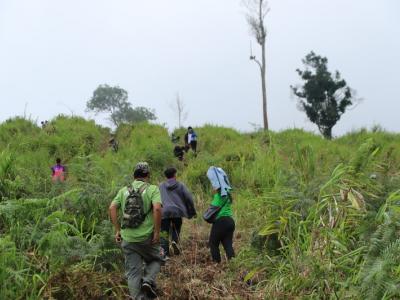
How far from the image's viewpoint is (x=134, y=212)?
5199mm

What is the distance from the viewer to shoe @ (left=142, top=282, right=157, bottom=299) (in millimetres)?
5105

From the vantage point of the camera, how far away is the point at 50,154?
14438mm

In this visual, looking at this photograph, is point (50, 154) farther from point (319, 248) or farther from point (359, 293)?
point (359, 293)

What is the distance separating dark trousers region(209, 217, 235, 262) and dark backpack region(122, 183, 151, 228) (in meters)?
1.51

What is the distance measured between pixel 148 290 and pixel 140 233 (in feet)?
2.02

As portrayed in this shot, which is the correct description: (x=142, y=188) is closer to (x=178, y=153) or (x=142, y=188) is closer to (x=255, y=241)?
(x=255, y=241)

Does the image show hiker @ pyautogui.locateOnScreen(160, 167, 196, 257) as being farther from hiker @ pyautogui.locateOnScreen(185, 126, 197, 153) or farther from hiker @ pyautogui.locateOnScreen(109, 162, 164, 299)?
hiker @ pyautogui.locateOnScreen(185, 126, 197, 153)

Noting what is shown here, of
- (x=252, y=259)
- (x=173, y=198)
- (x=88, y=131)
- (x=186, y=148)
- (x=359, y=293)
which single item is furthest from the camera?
(x=88, y=131)

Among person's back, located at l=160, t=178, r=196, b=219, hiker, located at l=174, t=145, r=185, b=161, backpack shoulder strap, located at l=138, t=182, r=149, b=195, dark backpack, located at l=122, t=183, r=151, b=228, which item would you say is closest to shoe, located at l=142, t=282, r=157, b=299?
dark backpack, located at l=122, t=183, r=151, b=228

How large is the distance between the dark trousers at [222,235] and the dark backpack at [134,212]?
151 centimetres

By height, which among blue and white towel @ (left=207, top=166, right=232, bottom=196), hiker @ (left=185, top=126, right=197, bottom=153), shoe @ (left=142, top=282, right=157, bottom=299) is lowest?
shoe @ (left=142, top=282, right=157, bottom=299)

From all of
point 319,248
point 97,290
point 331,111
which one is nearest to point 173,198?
point 97,290

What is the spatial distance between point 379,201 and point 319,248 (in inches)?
48.3

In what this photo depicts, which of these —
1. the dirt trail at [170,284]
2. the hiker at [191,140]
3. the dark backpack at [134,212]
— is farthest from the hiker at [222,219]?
the hiker at [191,140]
